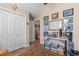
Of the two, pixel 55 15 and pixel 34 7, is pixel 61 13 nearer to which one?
pixel 55 15

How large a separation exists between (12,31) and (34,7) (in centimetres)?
48

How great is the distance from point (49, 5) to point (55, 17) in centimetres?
20

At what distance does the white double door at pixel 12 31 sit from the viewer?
3.97ft

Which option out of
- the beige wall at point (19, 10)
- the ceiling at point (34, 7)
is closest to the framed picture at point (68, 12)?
the ceiling at point (34, 7)

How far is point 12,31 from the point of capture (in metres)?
A: 1.27

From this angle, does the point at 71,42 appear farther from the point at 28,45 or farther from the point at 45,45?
the point at 28,45

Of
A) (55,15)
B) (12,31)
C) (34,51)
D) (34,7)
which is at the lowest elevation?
(34,51)

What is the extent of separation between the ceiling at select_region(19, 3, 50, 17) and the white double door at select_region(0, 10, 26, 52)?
0.16m

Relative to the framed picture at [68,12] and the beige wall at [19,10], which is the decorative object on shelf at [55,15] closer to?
the framed picture at [68,12]

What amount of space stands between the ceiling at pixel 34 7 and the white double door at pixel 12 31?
16cm

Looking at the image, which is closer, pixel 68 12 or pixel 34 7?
pixel 68 12

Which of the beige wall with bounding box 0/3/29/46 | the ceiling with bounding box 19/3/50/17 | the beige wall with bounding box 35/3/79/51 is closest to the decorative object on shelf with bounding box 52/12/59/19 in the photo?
the beige wall with bounding box 35/3/79/51

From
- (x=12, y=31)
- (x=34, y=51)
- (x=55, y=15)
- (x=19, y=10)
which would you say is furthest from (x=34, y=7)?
(x=34, y=51)

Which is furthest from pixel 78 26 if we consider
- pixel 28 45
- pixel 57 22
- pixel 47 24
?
pixel 28 45
